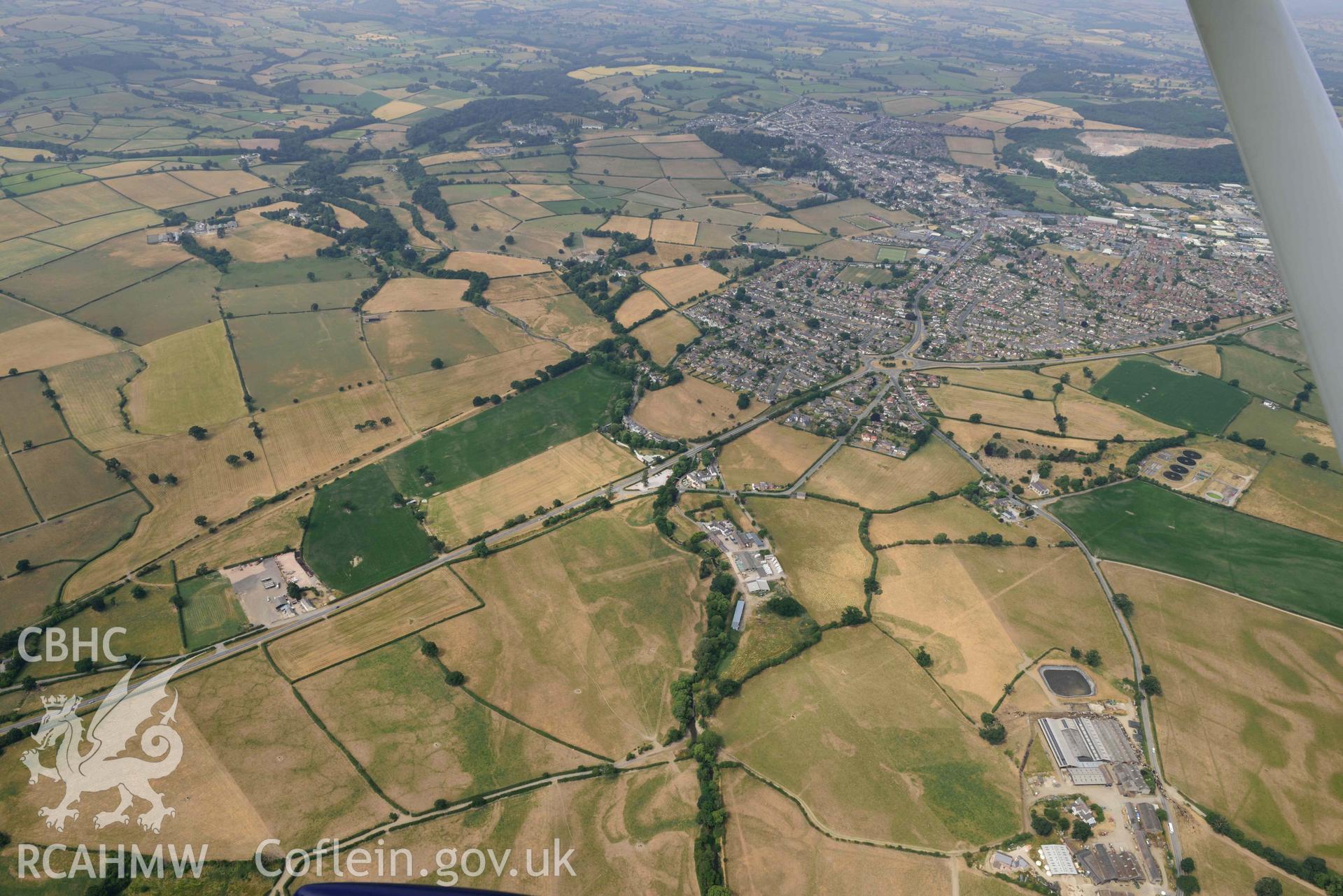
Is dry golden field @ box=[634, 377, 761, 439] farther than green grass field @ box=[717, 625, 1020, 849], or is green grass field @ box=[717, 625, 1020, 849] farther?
dry golden field @ box=[634, 377, 761, 439]

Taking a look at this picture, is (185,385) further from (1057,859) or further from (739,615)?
(1057,859)

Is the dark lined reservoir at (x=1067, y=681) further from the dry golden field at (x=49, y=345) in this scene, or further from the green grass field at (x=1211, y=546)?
the dry golden field at (x=49, y=345)

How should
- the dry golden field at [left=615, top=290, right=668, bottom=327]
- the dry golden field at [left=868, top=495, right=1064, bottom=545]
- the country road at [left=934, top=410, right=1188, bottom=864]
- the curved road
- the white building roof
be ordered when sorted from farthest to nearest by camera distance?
the dry golden field at [left=615, top=290, right=668, bottom=327]
the dry golden field at [left=868, top=495, right=1064, bottom=545]
the curved road
the country road at [left=934, top=410, right=1188, bottom=864]
the white building roof

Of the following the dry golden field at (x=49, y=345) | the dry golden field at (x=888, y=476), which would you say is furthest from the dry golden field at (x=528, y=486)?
the dry golden field at (x=49, y=345)

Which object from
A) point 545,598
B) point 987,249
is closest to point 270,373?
point 545,598

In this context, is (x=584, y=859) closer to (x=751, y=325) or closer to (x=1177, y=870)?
(x=1177, y=870)

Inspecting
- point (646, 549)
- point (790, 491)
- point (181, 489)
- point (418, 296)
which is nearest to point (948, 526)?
point (790, 491)

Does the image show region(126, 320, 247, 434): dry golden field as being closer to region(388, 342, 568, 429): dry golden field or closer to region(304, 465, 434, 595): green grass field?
region(388, 342, 568, 429): dry golden field

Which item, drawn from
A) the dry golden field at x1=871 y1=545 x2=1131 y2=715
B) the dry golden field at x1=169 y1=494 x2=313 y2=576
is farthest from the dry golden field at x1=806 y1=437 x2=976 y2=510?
the dry golden field at x1=169 y1=494 x2=313 y2=576
